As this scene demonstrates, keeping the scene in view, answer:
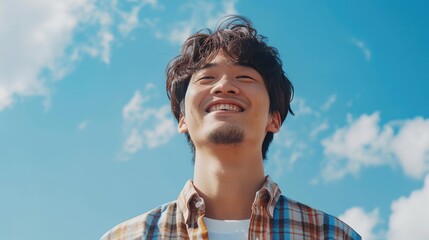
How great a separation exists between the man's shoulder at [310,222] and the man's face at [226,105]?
2.02 ft

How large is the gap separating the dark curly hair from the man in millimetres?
131

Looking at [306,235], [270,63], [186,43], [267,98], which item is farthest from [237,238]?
[186,43]

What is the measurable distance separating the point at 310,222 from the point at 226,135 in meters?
1.02

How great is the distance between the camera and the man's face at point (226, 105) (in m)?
4.71

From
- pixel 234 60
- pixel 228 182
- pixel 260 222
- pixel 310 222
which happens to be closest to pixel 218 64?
pixel 234 60

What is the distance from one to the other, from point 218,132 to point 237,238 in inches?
33.9

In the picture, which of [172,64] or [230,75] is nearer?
[230,75]

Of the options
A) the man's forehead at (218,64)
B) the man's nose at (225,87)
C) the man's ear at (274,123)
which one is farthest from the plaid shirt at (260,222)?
the man's forehead at (218,64)

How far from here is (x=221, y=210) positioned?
187 inches

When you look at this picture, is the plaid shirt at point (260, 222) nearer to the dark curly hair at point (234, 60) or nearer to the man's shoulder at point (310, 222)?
the man's shoulder at point (310, 222)

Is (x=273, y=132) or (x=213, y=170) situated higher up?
(x=273, y=132)

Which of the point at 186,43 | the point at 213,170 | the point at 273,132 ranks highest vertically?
the point at 186,43

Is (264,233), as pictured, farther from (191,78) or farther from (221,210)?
(191,78)

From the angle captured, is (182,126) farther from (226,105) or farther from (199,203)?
(199,203)
